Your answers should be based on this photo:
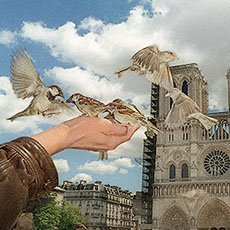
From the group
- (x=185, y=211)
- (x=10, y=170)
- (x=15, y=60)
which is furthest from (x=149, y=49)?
(x=185, y=211)

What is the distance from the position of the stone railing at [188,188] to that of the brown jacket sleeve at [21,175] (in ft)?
116

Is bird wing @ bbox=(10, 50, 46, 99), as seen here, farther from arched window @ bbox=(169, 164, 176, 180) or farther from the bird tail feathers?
arched window @ bbox=(169, 164, 176, 180)

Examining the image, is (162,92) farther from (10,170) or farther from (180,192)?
(10,170)

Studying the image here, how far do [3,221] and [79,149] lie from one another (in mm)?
411

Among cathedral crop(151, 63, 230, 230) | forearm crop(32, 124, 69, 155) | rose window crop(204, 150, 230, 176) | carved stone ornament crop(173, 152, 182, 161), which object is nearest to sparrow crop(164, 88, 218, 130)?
forearm crop(32, 124, 69, 155)

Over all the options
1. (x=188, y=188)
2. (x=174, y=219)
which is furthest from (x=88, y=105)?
(x=174, y=219)

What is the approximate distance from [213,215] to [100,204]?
16953 mm

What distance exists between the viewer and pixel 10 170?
1158 mm

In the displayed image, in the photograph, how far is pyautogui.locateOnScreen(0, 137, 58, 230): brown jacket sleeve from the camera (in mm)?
1113

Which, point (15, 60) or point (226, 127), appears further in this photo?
point (226, 127)

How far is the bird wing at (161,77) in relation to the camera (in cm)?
227

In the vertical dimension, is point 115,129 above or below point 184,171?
below

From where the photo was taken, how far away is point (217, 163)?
36.5m

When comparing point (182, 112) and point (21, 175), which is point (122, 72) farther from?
point (21, 175)
